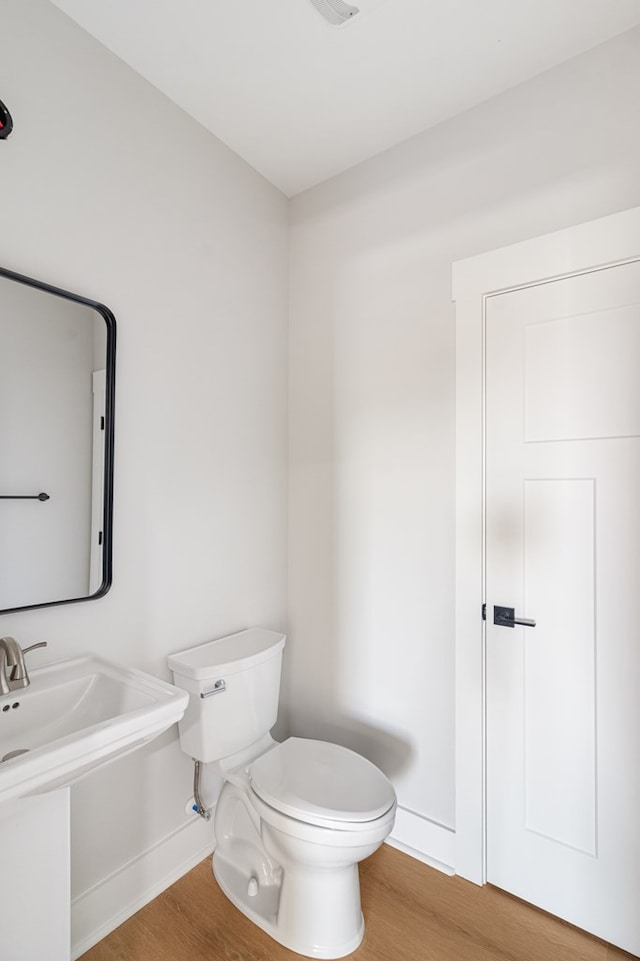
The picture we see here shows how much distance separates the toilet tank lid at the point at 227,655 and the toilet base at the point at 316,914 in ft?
1.92

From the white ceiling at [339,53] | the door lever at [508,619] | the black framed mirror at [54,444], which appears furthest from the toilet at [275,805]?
the white ceiling at [339,53]

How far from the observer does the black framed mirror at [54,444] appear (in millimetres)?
1223

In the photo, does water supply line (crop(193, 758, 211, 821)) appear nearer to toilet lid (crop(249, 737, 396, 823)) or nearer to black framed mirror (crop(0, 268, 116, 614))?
A: toilet lid (crop(249, 737, 396, 823))

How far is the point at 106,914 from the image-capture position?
4.55 ft

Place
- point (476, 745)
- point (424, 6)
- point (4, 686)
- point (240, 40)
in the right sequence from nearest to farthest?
point (4, 686) < point (424, 6) < point (240, 40) < point (476, 745)

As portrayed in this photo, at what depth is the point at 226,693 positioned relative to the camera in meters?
1.54

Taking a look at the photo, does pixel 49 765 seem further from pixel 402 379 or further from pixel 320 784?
pixel 402 379

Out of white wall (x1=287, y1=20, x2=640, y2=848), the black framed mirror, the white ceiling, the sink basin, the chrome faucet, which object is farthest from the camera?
white wall (x1=287, y1=20, x2=640, y2=848)

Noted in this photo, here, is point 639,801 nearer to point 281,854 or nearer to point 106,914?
point 281,854

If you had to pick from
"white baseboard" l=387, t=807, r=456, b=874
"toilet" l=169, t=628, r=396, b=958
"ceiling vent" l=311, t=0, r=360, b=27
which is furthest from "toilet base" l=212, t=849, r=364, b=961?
"ceiling vent" l=311, t=0, r=360, b=27

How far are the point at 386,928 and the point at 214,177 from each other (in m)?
2.57

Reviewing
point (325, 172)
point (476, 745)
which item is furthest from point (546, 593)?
point (325, 172)

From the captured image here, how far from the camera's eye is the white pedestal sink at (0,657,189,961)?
35.7 inches

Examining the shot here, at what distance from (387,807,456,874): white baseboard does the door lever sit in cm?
75
